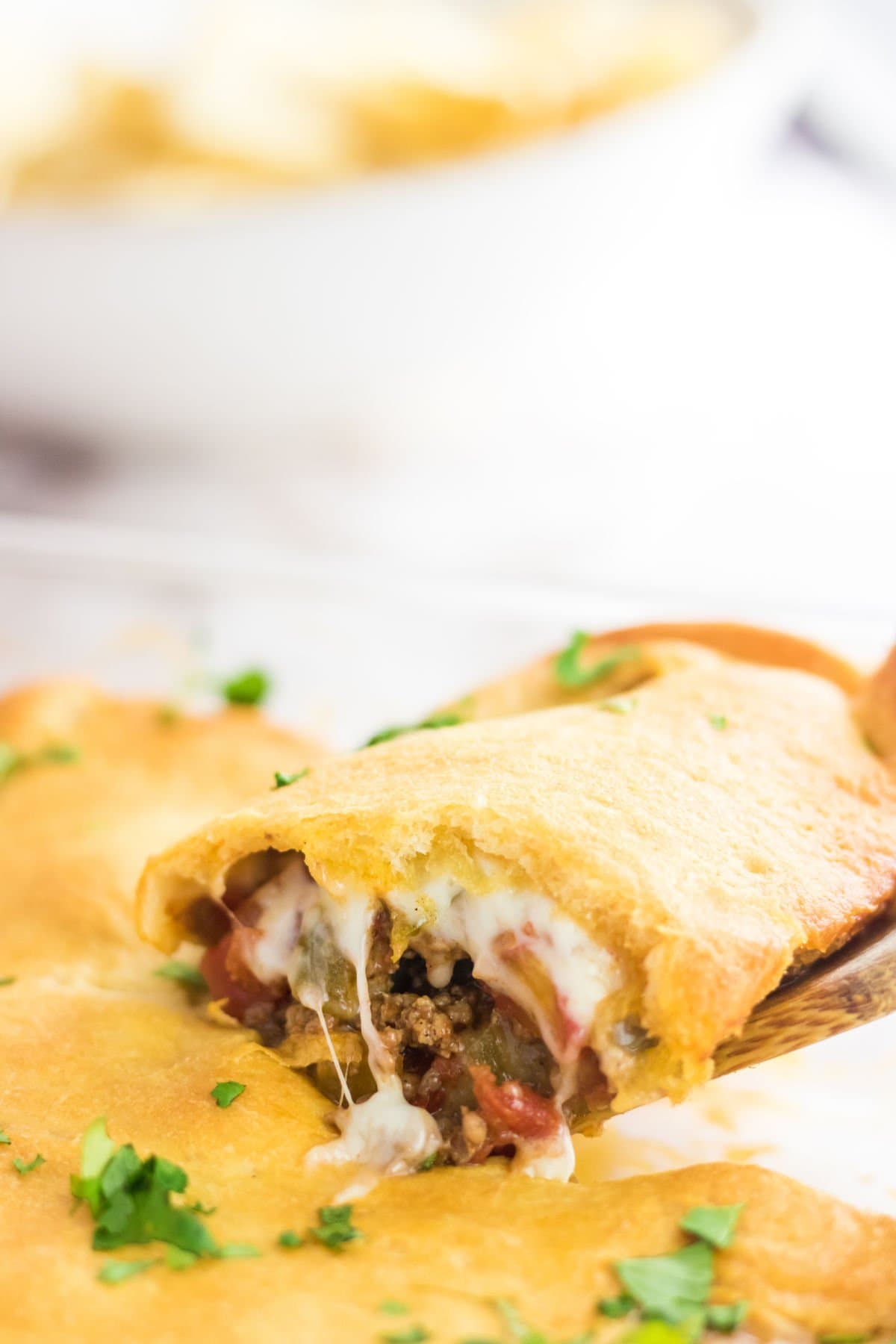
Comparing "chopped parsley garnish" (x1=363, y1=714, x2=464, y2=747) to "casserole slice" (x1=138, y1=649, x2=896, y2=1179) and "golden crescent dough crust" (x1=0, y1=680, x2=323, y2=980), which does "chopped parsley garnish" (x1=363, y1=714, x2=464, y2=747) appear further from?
"golden crescent dough crust" (x1=0, y1=680, x2=323, y2=980)

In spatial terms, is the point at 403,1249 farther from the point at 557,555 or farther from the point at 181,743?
the point at 557,555

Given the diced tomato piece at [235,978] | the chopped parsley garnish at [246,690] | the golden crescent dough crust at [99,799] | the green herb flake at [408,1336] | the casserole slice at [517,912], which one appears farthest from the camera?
the chopped parsley garnish at [246,690]

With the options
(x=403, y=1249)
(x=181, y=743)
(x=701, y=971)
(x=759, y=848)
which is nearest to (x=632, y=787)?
(x=759, y=848)

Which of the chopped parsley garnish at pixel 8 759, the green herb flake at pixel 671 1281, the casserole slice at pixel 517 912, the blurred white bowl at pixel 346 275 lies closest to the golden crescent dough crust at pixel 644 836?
the casserole slice at pixel 517 912

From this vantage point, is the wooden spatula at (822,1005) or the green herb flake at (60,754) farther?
the green herb flake at (60,754)

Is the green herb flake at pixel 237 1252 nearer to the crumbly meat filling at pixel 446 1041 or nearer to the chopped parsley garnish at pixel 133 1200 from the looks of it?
the chopped parsley garnish at pixel 133 1200

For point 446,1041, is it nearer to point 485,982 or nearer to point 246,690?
point 485,982
